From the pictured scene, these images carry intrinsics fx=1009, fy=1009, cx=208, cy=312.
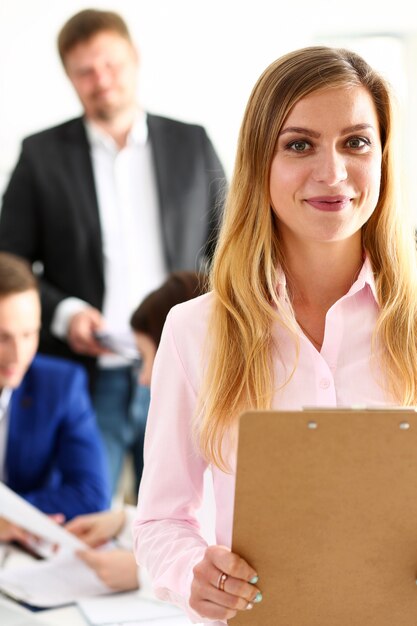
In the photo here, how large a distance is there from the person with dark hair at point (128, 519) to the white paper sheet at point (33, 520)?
2.0 inches

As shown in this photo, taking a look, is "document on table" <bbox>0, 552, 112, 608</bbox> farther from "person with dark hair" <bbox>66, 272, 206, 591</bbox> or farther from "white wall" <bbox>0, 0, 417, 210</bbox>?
"white wall" <bbox>0, 0, 417, 210</bbox>

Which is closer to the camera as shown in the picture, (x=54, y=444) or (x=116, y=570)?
(x=116, y=570)

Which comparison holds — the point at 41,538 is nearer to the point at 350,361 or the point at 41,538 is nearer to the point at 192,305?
the point at 192,305

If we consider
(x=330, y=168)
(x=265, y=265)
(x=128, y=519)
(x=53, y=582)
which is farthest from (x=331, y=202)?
(x=128, y=519)

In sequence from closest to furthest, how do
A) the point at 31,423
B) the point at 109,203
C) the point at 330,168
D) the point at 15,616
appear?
the point at 330,168, the point at 15,616, the point at 31,423, the point at 109,203

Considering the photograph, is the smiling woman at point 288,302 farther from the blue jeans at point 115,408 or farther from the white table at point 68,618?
the blue jeans at point 115,408

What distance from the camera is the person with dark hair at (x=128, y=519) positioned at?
6.23 ft

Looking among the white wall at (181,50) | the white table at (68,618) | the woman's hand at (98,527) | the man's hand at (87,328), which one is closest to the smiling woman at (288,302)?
the white table at (68,618)

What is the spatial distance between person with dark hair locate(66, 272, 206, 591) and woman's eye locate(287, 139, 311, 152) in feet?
2.73

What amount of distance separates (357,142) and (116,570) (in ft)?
3.12

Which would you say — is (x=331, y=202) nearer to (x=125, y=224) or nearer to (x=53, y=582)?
(x=53, y=582)

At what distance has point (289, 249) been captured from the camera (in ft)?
4.96

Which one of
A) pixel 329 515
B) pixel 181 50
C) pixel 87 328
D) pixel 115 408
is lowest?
pixel 115 408

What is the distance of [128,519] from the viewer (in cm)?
221
